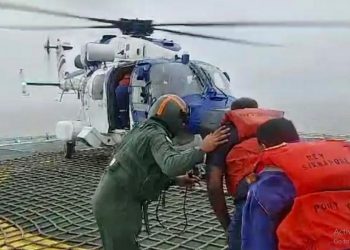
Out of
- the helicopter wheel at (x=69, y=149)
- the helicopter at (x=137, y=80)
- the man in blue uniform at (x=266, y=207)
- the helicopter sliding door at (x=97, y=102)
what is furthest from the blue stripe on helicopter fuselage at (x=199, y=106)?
the man in blue uniform at (x=266, y=207)

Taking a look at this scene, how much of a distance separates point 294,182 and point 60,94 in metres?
10.9

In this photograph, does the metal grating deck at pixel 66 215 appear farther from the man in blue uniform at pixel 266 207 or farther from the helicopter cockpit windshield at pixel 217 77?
the man in blue uniform at pixel 266 207

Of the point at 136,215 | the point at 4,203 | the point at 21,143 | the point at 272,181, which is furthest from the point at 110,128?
the point at 272,181

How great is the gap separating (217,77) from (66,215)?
141 inches

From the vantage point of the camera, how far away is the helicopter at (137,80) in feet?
24.8

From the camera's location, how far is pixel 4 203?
631 cm

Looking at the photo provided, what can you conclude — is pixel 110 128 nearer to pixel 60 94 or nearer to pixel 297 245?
pixel 60 94

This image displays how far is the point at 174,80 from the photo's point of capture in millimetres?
7824

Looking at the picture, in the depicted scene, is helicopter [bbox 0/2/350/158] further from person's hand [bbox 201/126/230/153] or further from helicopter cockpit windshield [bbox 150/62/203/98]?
person's hand [bbox 201/126/230/153]

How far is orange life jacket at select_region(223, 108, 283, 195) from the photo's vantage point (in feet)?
8.52

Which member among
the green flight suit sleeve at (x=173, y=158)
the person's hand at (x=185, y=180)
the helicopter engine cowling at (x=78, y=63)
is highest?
the green flight suit sleeve at (x=173, y=158)

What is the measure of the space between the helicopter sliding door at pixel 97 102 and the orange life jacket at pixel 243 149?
21.5 feet

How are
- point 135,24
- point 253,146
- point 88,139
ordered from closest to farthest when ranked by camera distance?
point 253,146 → point 88,139 → point 135,24

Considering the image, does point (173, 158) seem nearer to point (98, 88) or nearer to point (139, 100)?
point (139, 100)
